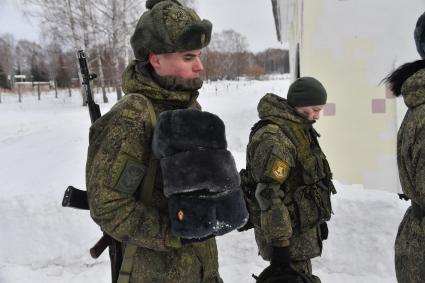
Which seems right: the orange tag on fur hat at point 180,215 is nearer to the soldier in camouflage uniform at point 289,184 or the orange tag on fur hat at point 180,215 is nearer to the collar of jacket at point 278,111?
the soldier in camouflage uniform at point 289,184

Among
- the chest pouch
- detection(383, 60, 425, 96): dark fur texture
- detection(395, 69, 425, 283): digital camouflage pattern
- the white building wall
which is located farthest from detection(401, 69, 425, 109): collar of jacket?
the white building wall

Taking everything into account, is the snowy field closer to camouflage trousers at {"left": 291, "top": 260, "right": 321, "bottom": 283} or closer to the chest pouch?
camouflage trousers at {"left": 291, "top": 260, "right": 321, "bottom": 283}

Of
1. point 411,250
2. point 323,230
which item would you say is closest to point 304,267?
point 323,230

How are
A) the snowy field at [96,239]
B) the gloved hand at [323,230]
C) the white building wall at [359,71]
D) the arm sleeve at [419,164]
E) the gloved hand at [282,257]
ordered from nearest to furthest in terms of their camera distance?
the arm sleeve at [419,164] → the gloved hand at [282,257] → the gloved hand at [323,230] → the snowy field at [96,239] → the white building wall at [359,71]

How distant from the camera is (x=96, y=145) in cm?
153

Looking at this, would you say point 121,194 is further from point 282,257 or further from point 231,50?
point 231,50

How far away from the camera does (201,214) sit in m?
1.41

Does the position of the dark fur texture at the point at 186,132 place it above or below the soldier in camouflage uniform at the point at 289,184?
above

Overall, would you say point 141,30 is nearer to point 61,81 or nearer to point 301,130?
point 301,130

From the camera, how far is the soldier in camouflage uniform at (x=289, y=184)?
2508 mm

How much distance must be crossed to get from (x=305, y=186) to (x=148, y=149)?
1399 millimetres

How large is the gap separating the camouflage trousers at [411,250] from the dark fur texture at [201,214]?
1.02 meters

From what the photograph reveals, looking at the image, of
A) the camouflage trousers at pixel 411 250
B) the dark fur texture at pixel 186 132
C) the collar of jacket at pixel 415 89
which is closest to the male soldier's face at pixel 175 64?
the dark fur texture at pixel 186 132

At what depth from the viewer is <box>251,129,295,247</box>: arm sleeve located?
2500 millimetres
